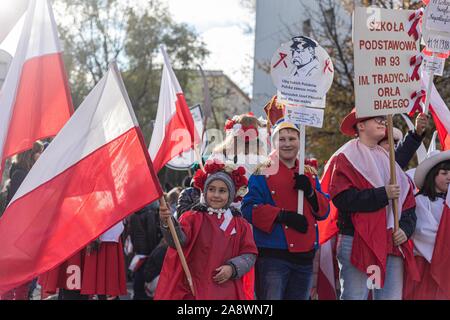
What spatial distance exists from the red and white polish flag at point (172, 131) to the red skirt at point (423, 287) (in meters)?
2.37

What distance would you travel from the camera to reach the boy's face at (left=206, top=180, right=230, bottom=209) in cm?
594

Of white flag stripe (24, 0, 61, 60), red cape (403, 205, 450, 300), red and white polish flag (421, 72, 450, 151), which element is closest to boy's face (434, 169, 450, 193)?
red cape (403, 205, 450, 300)

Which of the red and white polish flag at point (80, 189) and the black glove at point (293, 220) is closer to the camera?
the red and white polish flag at point (80, 189)

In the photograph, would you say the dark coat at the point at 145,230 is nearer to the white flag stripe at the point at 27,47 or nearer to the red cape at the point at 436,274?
the white flag stripe at the point at 27,47

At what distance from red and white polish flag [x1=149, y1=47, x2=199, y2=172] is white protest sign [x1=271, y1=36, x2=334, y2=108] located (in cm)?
131

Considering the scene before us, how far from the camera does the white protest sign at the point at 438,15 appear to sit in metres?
6.74

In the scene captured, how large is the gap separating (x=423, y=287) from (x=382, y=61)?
6.09 feet

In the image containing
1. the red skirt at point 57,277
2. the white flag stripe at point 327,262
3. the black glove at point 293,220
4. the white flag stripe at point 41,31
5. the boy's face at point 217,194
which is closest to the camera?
the boy's face at point 217,194

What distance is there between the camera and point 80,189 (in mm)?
5422

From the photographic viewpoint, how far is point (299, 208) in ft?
20.7

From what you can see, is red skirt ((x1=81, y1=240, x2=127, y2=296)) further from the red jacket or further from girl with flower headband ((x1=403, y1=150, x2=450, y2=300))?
girl with flower headband ((x1=403, y1=150, x2=450, y2=300))

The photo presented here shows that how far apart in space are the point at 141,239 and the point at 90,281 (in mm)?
3846

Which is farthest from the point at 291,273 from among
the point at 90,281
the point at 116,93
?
the point at 90,281

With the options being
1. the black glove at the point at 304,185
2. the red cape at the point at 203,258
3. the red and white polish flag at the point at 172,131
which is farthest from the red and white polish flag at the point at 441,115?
the red cape at the point at 203,258
